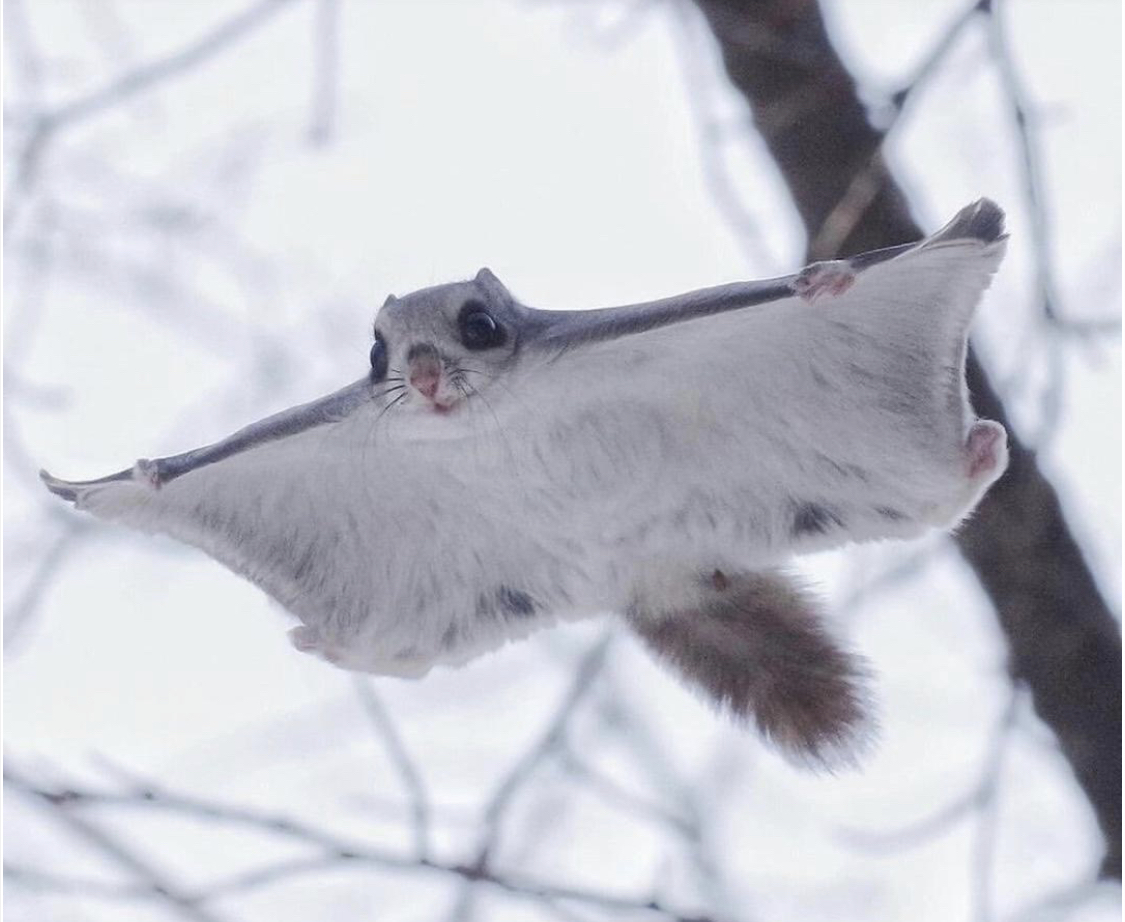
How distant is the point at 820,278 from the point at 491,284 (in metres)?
0.67

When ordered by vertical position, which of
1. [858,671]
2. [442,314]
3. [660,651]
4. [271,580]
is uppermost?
[442,314]

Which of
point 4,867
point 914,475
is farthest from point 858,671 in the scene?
point 4,867

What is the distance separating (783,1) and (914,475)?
1.38 m

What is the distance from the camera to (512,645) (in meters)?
2.39

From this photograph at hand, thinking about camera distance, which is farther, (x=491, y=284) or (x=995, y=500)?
(x=995, y=500)

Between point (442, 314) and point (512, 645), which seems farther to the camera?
point (512, 645)

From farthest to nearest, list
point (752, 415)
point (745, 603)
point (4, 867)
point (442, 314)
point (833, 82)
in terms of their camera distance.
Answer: point (833, 82) < point (4, 867) < point (745, 603) < point (442, 314) < point (752, 415)

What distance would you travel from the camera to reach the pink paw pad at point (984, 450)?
2061mm

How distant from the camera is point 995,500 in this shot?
312cm

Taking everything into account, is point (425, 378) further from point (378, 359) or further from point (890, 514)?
point (890, 514)

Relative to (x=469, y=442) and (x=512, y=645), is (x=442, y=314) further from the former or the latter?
(x=512, y=645)

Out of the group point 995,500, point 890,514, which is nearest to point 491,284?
point 890,514

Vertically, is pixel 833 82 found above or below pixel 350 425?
above

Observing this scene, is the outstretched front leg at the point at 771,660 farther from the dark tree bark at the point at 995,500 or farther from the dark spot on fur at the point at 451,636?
the dark tree bark at the point at 995,500
